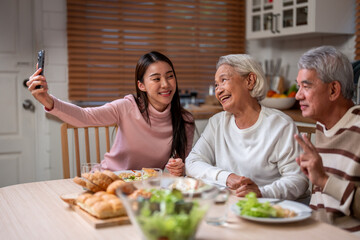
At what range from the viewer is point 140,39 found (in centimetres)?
406

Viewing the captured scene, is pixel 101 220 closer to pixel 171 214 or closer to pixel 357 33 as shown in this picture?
pixel 171 214

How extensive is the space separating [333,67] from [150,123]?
1.05 metres

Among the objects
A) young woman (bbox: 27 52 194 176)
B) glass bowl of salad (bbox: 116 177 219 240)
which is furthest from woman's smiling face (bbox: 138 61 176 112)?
glass bowl of salad (bbox: 116 177 219 240)

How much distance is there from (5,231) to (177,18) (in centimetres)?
331

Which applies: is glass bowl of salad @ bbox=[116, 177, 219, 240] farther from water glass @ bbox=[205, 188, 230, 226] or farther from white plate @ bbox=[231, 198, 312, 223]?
white plate @ bbox=[231, 198, 312, 223]

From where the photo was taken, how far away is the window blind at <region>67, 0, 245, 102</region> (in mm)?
3840

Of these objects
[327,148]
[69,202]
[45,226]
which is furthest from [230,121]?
[45,226]

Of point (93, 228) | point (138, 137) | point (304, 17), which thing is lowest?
point (93, 228)

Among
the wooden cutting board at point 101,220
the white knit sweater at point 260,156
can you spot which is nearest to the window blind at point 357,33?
the white knit sweater at point 260,156

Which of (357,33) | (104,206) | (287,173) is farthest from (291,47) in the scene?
(104,206)

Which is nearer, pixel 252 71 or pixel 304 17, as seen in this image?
pixel 252 71

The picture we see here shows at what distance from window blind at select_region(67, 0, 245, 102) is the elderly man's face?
2.57 metres

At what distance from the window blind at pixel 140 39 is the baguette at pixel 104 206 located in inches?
101

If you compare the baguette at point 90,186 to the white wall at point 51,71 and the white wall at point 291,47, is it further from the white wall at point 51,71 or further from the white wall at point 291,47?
the white wall at point 291,47
